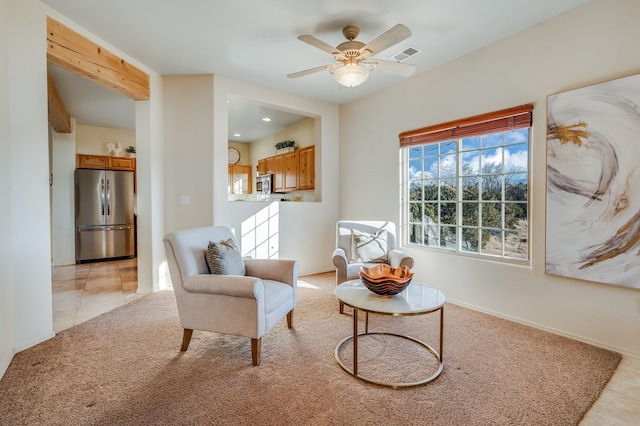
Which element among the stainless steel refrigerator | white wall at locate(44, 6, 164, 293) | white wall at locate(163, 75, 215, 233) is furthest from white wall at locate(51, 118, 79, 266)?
white wall at locate(163, 75, 215, 233)

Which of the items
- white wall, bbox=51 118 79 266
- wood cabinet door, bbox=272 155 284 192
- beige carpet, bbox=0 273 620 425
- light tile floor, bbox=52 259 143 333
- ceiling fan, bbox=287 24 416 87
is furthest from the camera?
wood cabinet door, bbox=272 155 284 192

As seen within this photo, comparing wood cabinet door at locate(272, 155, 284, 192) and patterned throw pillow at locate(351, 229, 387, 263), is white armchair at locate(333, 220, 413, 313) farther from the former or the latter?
wood cabinet door at locate(272, 155, 284, 192)

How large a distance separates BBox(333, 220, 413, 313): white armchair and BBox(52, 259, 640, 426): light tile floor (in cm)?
158

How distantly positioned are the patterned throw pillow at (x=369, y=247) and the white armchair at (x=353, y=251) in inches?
0.5

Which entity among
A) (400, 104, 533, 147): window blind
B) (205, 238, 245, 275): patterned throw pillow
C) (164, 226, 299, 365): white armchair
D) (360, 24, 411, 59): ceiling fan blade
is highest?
Result: (360, 24, 411, 59): ceiling fan blade

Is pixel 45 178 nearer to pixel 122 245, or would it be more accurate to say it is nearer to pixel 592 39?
pixel 122 245

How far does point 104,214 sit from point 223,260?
189 inches

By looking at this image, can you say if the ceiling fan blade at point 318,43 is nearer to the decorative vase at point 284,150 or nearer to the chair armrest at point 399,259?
the chair armrest at point 399,259

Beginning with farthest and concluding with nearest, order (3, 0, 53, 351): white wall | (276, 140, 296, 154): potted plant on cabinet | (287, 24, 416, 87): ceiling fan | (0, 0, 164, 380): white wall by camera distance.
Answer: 1. (276, 140, 296, 154): potted plant on cabinet
2. (287, 24, 416, 87): ceiling fan
3. (3, 0, 53, 351): white wall
4. (0, 0, 164, 380): white wall

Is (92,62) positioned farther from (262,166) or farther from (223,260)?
(262,166)

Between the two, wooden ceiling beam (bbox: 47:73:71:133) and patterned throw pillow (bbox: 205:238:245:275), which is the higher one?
wooden ceiling beam (bbox: 47:73:71:133)

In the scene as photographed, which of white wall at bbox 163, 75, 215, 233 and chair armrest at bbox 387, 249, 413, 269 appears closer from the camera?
chair armrest at bbox 387, 249, 413, 269

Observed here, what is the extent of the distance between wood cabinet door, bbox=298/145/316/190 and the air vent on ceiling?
2.14 metres

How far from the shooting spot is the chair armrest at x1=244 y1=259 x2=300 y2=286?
2.51m
